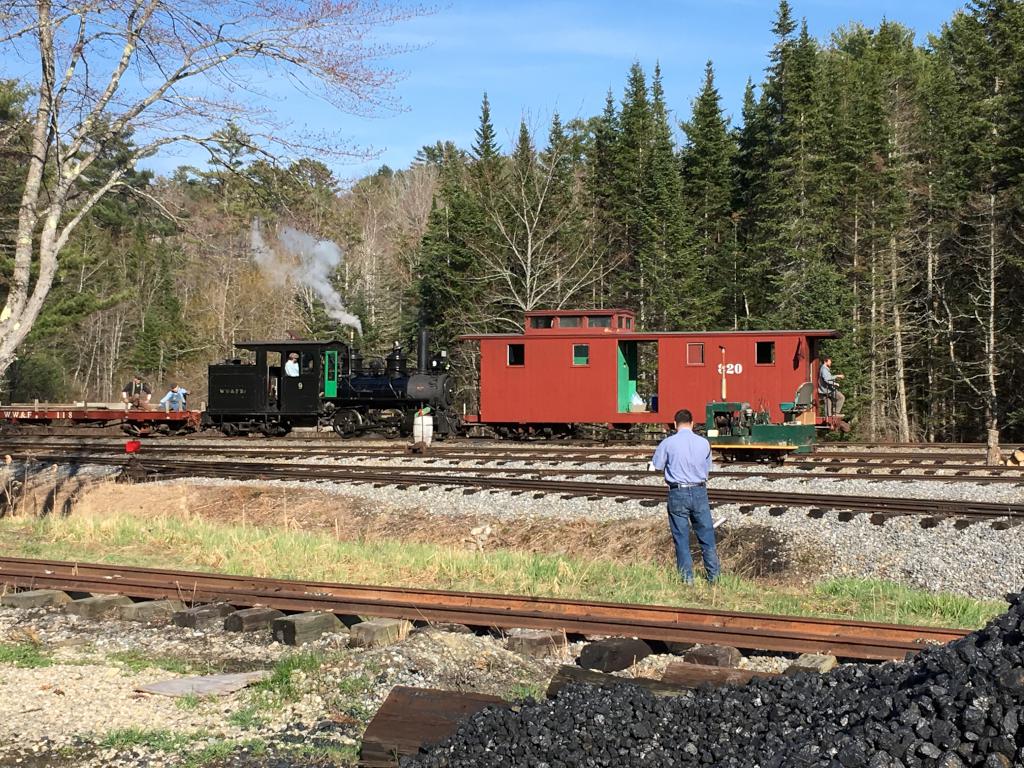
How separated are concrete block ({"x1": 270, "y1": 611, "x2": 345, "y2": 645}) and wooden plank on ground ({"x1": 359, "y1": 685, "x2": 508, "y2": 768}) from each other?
243 centimetres

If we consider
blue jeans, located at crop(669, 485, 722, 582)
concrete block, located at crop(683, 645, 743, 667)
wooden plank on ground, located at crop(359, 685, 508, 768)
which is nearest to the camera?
wooden plank on ground, located at crop(359, 685, 508, 768)

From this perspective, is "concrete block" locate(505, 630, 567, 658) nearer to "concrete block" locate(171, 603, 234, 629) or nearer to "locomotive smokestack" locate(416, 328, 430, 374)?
"concrete block" locate(171, 603, 234, 629)

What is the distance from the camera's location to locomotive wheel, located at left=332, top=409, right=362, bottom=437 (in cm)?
2825

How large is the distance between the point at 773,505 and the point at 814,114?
30.6 m

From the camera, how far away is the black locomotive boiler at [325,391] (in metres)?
27.7

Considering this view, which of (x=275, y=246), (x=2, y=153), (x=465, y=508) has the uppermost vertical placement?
(x=275, y=246)

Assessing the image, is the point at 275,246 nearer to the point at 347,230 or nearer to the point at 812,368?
the point at 347,230

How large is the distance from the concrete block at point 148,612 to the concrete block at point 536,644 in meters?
2.69

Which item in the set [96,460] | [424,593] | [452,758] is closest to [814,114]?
[96,460]

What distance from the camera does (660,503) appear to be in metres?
13.7

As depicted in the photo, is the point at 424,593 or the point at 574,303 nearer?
the point at 424,593

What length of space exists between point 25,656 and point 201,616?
120 centimetres

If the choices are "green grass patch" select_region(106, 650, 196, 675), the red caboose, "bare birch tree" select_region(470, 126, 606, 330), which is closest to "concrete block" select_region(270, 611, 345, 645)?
"green grass patch" select_region(106, 650, 196, 675)

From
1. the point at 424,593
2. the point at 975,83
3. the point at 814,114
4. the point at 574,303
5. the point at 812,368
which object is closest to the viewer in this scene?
the point at 424,593
